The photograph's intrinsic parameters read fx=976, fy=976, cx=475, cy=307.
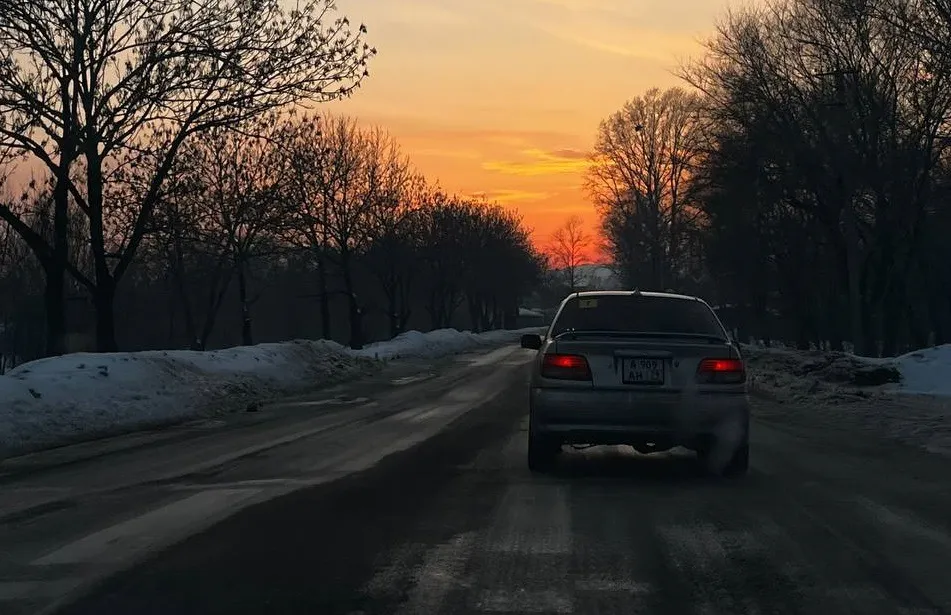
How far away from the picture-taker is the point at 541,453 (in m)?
9.20

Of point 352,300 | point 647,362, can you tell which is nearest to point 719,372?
point 647,362

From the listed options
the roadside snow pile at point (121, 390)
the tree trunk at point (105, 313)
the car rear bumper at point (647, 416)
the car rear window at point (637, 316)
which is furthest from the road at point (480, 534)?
the tree trunk at point (105, 313)

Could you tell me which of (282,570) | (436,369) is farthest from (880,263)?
(282,570)

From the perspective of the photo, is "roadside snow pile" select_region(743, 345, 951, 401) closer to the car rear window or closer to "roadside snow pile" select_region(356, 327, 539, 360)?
the car rear window

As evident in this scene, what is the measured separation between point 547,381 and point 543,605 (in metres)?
4.17

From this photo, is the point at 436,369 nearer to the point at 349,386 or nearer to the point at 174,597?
the point at 349,386

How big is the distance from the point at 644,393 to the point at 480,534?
274 cm

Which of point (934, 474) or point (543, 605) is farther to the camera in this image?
point (934, 474)

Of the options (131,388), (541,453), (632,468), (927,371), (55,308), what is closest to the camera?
(541,453)

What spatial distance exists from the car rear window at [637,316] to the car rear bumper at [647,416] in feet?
3.70

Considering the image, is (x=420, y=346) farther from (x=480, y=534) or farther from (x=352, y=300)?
(x=480, y=534)

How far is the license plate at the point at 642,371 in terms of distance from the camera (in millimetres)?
8695

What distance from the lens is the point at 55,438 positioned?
1243 cm

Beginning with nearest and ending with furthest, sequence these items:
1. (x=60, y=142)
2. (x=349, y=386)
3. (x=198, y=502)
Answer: (x=198, y=502) → (x=60, y=142) → (x=349, y=386)
